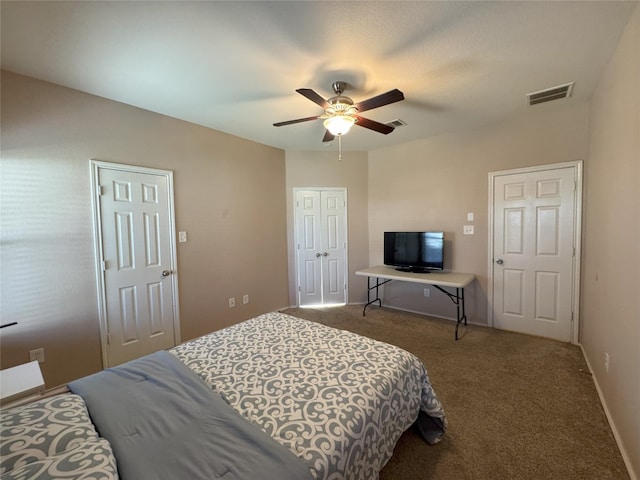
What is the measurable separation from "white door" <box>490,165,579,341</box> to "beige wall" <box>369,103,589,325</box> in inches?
6.1

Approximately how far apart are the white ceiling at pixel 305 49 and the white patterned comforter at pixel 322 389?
205cm

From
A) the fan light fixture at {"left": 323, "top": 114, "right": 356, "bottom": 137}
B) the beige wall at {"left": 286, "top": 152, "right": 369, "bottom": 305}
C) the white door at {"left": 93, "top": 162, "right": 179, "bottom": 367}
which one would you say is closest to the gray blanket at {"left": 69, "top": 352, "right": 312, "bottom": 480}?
the white door at {"left": 93, "top": 162, "right": 179, "bottom": 367}

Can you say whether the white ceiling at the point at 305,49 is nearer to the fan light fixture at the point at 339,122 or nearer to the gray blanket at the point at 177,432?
the fan light fixture at the point at 339,122

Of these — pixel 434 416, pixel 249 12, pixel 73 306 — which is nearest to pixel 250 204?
pixel 73 306

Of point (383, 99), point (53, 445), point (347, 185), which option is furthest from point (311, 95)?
point (347, 185)

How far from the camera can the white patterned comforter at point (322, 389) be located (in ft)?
3.46

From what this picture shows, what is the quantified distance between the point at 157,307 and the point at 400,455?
2.70 meters

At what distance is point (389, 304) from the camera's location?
441cm

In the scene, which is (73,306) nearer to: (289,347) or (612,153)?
(289,347)

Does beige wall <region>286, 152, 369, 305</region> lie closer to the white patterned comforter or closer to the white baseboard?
the white patterned comforter

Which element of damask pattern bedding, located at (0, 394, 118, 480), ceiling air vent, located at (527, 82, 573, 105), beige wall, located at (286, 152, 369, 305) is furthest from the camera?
beige wall, located at (286, 152, 369, 305)

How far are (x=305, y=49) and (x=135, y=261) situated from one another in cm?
257

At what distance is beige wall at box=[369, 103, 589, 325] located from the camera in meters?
3.02

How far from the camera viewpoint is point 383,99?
196 centimetres
